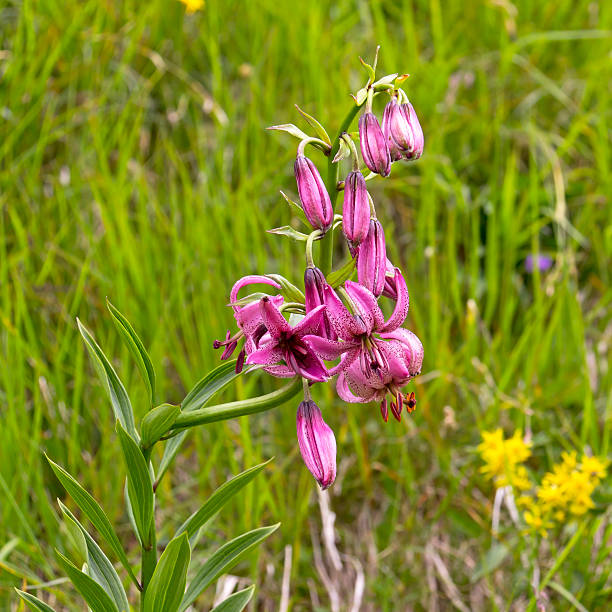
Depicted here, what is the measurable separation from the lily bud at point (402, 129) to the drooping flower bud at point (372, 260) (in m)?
0.11

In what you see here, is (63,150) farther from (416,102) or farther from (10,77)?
(416,102)

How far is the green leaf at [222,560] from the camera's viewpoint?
1.22 m

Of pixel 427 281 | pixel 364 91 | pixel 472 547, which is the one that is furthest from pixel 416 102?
pixel 364 91

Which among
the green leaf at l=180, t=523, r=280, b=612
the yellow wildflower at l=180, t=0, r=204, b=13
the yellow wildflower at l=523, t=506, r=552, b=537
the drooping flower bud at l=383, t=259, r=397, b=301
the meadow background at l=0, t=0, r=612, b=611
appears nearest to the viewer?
the drooping flower bud at l=383, t=259, r=397, b=301

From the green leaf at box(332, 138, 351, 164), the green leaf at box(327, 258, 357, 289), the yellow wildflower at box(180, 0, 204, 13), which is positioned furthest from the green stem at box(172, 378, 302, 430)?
the yellow wildflower at box(180, 0, 204, 13)

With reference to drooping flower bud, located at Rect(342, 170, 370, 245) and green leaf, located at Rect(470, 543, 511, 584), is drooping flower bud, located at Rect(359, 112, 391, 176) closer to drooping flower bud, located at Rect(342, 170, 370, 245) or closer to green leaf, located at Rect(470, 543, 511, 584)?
drooping flower bud, located at Rect(342, 170, 370, 245)

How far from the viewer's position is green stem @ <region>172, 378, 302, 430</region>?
99 centimetres

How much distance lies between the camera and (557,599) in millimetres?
1856

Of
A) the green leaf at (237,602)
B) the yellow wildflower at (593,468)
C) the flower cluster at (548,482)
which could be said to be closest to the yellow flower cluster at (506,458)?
the flower cluster at (548,482)

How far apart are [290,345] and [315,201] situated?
0.58ft

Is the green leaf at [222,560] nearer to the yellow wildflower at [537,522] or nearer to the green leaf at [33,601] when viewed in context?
the green leaf at [33,601]

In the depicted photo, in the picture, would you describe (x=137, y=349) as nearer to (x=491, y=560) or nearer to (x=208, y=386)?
(x=208, y=386)

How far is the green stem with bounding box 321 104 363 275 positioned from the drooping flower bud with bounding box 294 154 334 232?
0.09 ft

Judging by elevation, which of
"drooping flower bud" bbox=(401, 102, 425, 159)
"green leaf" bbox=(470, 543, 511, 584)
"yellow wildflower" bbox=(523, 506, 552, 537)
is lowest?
"green leaf" bbox=(470, 543, 511, 584)
